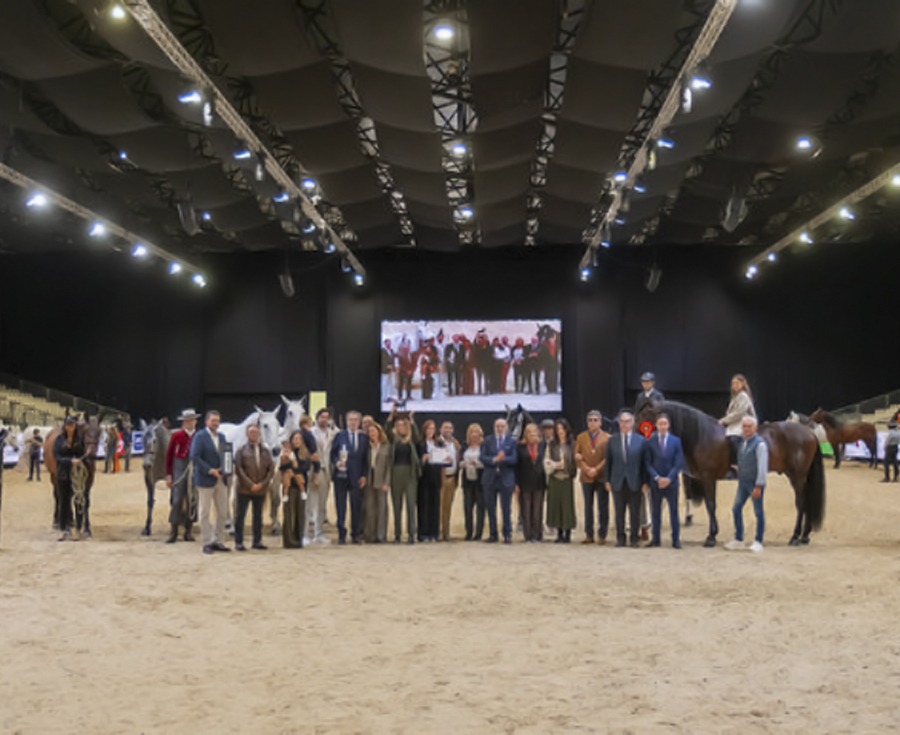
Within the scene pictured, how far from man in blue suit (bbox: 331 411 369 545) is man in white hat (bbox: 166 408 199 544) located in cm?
162

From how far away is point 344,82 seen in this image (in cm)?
1384

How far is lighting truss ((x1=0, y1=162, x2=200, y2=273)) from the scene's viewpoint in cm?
1555

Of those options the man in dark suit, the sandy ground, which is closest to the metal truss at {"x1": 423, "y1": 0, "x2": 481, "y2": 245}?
the man in dark suit

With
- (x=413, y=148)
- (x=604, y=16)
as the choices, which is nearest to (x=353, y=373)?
(x=413, y=148)

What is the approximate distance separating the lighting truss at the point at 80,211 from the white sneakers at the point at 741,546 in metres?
13.7

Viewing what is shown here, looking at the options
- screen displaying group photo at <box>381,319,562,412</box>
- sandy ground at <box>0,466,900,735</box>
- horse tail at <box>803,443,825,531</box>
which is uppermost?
screen displaying group photo at <box>381,319,562,412</box>

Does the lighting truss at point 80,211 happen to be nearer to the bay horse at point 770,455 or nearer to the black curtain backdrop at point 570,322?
the black curtain backdrop at point 570,322

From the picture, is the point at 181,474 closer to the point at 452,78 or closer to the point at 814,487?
the point at 814,487

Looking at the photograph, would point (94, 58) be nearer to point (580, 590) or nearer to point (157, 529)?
point (157, 529)

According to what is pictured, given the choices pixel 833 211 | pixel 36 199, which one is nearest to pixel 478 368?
pixel 833 211

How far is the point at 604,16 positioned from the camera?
10367 millimetres

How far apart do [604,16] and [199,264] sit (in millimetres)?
18518

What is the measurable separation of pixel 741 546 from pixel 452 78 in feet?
27.2

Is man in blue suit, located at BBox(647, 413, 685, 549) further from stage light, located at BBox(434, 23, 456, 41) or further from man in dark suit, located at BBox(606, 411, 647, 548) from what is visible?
stage light, located at BBox(434, 23, 456, 41)
